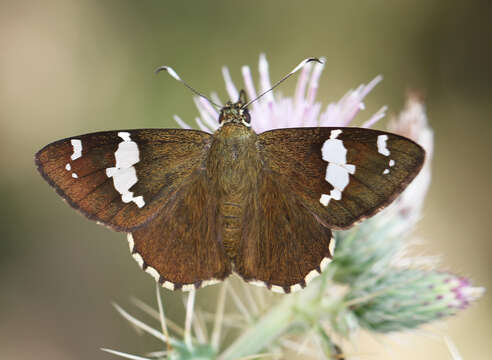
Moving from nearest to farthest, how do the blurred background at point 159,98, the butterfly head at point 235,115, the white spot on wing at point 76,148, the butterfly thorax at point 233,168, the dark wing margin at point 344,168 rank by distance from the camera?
the dark wing margin at point 344,168 < the white spot on wing at point 76,148 < the butterfly thorax at point 233,168 < the butterfly head at point 235,115 < the blurred background at point 159,98

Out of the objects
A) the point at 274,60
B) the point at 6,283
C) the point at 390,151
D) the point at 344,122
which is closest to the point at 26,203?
the point at 6,283

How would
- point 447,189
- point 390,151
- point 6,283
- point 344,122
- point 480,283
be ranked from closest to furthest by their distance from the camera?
1. point 390,151
2. point 344,122
3. point 6,283
4. point 480,283
5. point 447,189

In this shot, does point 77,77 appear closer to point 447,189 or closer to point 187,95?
point 187,95

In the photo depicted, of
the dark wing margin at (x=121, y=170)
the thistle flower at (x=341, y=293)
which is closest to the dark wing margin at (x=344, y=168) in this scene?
the thistle flower at (x=341, y=293)

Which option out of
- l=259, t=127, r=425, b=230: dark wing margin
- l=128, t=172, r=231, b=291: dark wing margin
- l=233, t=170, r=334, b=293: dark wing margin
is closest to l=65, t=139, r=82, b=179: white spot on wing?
l=128, t=172, r=231, b=291: dark wing margin

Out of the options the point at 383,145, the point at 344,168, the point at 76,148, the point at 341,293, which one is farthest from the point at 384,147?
the point at 76,148

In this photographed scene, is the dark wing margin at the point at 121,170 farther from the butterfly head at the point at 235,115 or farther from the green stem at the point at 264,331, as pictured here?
the green stem at the point at 264,331

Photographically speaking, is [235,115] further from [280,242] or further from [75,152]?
[75,152]
